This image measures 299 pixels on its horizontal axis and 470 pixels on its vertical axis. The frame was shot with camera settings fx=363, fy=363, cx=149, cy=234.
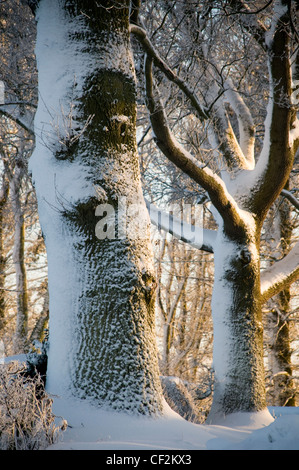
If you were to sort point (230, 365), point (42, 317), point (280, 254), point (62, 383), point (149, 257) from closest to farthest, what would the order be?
point (62, 383)
point (149, 257)
point (230, 365)
point (280, 254)
point (42, 317)

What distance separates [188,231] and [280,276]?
192 centimetres

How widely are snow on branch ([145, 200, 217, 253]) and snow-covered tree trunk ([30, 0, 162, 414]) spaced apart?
2.76 meters

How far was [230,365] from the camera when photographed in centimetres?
564

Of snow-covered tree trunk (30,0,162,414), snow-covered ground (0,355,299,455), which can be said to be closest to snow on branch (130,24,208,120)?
snow-covered tree trunk (30,0,162,414)

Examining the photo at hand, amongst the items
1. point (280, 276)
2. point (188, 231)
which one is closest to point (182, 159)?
point (188, 231)

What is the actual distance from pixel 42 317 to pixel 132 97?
9810 mm

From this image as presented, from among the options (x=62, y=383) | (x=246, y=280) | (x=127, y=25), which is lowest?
(x=62, y=383)

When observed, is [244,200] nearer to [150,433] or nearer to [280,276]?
[280,276]

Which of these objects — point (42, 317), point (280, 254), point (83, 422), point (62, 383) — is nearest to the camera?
point (83, 422)

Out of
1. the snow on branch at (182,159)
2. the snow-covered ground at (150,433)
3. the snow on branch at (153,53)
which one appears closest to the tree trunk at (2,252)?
the snow on branch at (182,159)

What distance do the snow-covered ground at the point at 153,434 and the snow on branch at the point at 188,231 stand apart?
3.41 metres

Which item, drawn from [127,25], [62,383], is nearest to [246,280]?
[62,383]

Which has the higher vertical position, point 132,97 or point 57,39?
point 57,39

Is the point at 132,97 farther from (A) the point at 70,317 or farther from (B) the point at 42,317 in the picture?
(B) the point at 42,317
